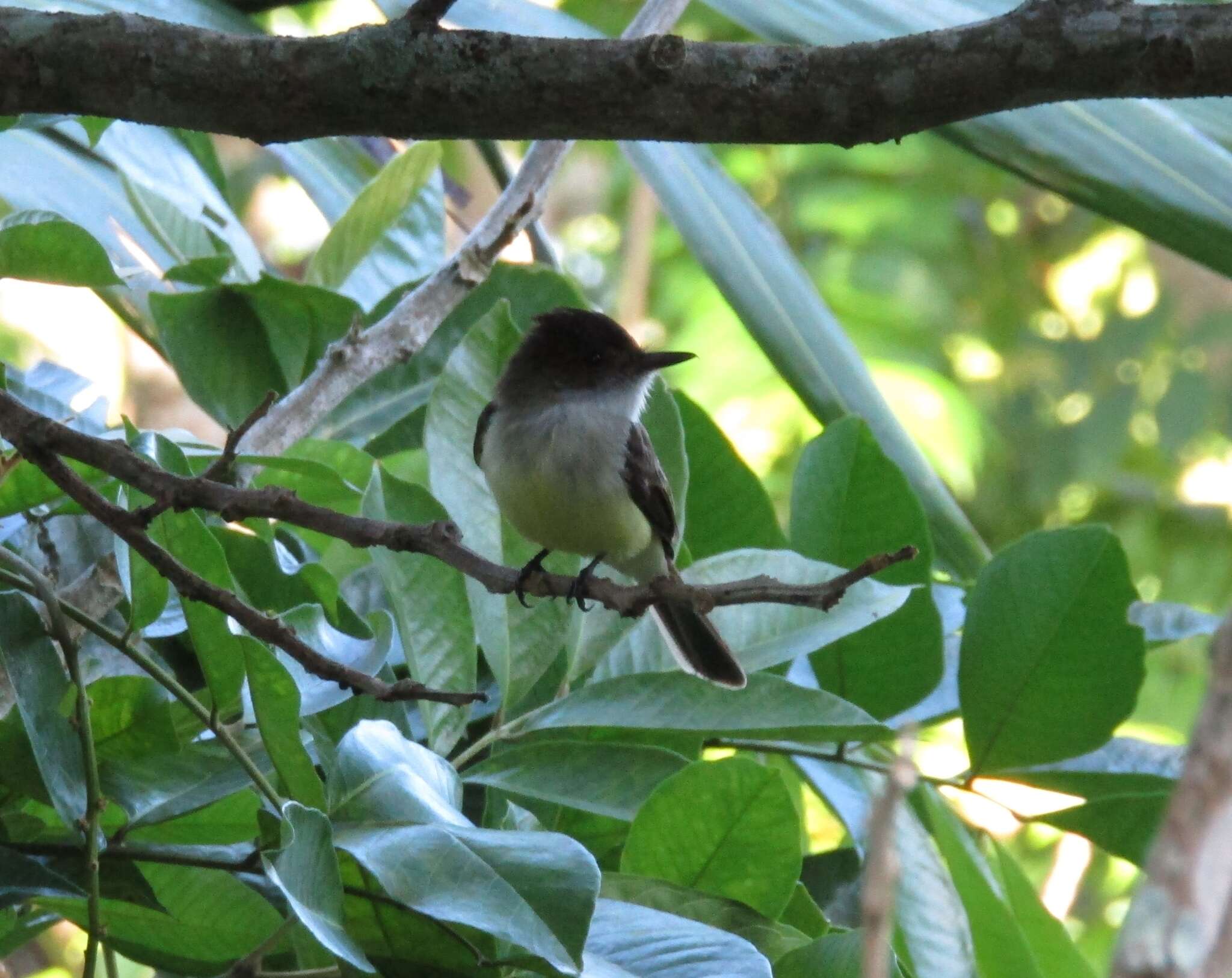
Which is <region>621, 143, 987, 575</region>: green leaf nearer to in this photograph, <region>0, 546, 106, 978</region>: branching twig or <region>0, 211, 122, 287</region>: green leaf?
<region>0, 211, 122, 287</region>: green leaf

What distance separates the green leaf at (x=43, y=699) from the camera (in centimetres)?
147

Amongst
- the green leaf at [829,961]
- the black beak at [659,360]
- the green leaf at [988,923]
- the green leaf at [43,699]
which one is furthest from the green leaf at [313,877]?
the black beak at [659,360]

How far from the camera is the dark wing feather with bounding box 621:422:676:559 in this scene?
283 cm

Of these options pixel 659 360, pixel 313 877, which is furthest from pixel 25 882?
pixel 659 360

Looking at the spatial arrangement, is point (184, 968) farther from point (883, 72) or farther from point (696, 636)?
point (883, 72)

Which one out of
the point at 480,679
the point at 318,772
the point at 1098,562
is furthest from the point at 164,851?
the point at 1098,562

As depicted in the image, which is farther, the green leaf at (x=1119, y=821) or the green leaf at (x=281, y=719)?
the green leaf at (x=1119, y=821)

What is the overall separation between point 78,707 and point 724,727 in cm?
66

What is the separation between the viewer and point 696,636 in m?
2.37

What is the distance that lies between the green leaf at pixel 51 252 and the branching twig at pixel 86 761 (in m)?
0.44

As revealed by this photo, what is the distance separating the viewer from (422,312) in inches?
85.2

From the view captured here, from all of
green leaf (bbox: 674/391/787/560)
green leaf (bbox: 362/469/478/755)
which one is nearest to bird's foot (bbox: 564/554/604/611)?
green leaf (bbox: 362/469/478/755)

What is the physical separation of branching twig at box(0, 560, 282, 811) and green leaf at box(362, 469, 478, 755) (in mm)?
245

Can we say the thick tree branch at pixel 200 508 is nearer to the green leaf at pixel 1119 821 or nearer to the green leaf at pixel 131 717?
the green leaf at pixel 131 717
